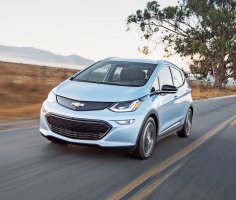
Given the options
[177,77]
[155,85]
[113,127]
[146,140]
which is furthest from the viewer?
[177,77]

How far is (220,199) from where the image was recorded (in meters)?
4.09

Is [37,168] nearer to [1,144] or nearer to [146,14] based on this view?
[1,144]

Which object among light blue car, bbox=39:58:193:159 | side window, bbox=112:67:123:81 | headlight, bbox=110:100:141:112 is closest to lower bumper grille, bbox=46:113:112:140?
light blue car, bbox=39:58:193:159

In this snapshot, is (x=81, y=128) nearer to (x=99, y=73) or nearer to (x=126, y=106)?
(x=126, y=106)

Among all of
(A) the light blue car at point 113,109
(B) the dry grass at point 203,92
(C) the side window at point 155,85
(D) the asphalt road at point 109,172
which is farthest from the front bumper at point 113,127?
(B) the dry grass at point 203,92

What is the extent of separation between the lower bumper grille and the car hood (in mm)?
341

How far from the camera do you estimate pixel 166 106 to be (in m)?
6.30

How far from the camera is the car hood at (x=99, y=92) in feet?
17.0

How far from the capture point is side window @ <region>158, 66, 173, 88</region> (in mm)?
6432

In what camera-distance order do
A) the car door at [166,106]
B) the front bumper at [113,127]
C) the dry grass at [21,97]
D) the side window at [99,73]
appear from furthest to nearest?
the dry grass at [21,97], the side window at [99,73], the car door at [166,106], the front bumper at [113,127]

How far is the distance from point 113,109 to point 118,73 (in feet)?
4.95

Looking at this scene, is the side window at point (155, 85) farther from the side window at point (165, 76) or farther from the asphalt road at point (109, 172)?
the asphalt road at point (109, 172)

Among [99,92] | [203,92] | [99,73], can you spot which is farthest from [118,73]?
[203,92]

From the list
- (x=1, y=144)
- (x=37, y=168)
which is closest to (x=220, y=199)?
(x=37, y=168)
